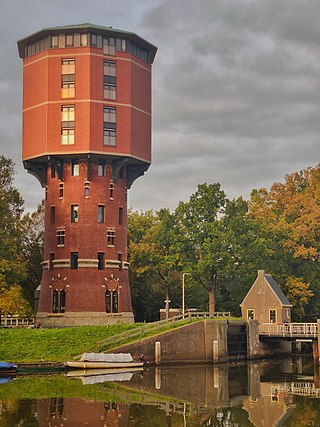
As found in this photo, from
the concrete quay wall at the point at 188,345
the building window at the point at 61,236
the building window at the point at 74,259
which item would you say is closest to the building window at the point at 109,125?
the building window at the point at 61,236

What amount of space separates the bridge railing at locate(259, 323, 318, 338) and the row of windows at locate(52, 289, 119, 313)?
15.9 meters

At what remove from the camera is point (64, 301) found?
78.3 meters

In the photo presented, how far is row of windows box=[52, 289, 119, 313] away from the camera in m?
78.4

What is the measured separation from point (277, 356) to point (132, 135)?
94.7ft

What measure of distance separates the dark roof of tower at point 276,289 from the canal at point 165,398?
19.9 meters

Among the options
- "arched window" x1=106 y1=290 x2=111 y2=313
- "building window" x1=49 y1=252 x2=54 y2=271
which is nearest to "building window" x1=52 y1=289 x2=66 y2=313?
"building window" x1=49 y1=252 x2=54 y2=271

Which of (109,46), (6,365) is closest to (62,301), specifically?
(6,365)

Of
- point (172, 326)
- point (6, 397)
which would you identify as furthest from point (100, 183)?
Answer: point (6, 397)

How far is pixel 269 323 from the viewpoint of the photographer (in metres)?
80.4

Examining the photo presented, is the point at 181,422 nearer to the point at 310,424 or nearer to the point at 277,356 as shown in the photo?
the point at 310,424

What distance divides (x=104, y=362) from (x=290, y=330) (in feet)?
69.6

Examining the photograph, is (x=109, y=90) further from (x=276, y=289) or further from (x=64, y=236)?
(x=276, y=289)

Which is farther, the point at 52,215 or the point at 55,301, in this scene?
the point at 52,215

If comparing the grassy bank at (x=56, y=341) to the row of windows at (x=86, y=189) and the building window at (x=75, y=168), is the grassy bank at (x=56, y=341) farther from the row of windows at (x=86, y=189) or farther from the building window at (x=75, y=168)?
the building window at (x=75, y=168)
